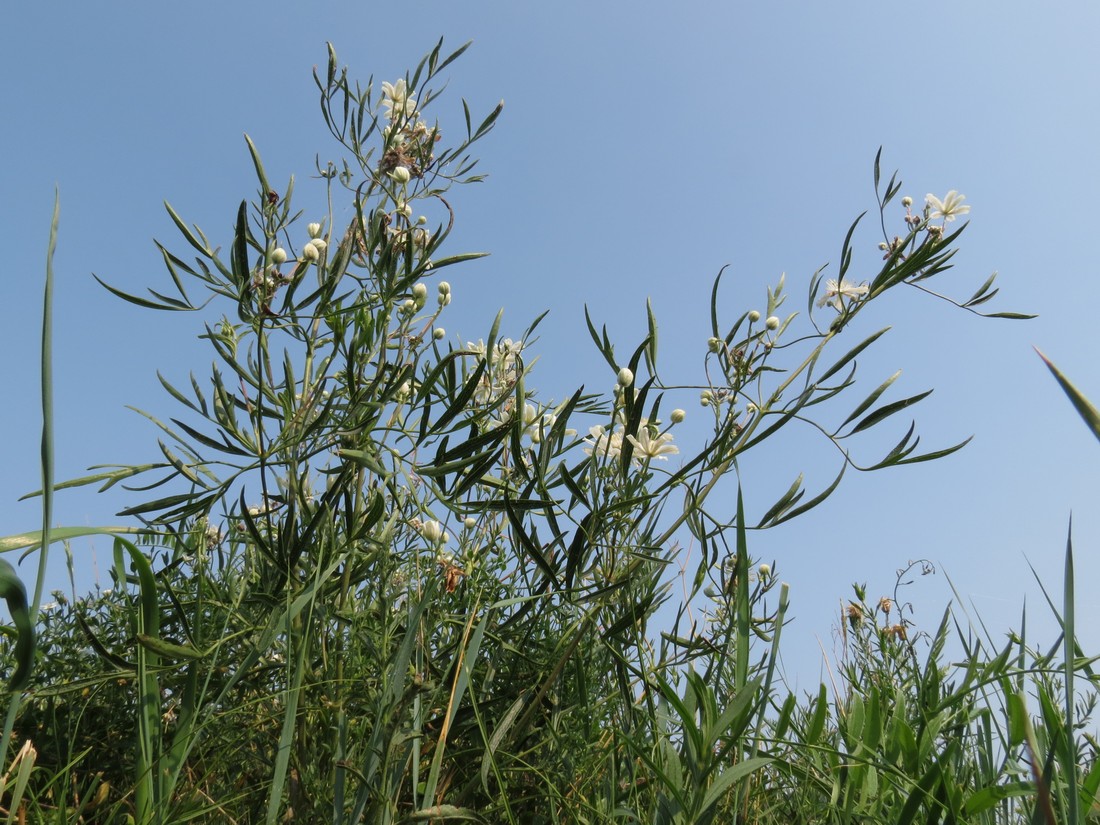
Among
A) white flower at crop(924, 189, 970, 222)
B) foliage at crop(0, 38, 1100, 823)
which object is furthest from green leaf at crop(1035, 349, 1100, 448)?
white flower at crop(924, 189, 970, 222)

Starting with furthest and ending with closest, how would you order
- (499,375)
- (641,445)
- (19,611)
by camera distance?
(499,375) < (641,445) < (19,611)

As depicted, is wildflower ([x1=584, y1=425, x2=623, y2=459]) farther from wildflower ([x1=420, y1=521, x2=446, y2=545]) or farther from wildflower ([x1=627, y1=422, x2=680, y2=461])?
wildflower ([x1=420, y1=521, x2=446, y2=545])

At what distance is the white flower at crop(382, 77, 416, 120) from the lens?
80.4 inches

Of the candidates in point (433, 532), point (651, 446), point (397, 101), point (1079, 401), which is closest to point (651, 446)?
point (651, 446)

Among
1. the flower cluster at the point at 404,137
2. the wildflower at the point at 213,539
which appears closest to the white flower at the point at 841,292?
the flower cluster at the point at 404,137

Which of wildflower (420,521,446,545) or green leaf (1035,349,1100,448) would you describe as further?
wildflower (420,521,446,545)

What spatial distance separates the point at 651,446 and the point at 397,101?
3.81 feet

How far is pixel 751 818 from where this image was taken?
4.61ft

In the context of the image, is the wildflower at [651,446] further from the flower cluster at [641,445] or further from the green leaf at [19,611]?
the green leaf at [19,611]

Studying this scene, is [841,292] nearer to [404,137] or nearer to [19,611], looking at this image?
[404,137]

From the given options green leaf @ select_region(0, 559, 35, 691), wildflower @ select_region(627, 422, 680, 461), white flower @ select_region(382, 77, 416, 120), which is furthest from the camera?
white flower @ select_region(382, 77, 416, 120)

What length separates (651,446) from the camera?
4.81 feet

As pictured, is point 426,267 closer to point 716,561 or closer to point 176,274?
point 176,274

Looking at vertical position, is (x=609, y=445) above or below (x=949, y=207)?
below
